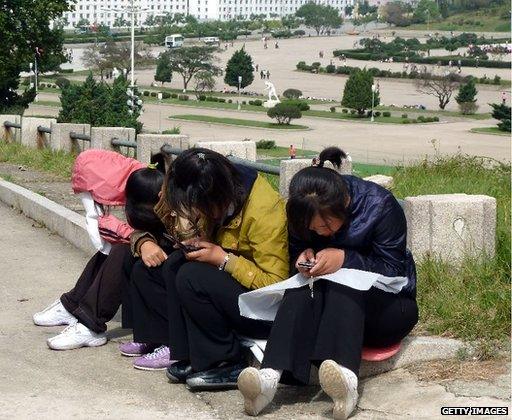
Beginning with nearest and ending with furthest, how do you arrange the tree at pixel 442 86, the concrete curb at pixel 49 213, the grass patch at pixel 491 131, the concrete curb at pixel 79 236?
the concrete curb at pixel 79 236 → the concrete curb at pixel 49 213 → the grass patch at pixel 491 131 → the tree at pixel 442 86

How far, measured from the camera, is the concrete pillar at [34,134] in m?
16.8

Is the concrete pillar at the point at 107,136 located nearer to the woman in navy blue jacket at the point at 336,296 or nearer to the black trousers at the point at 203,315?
the black trousers at the point at 203,315

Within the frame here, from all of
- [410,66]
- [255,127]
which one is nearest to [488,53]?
[410,66]

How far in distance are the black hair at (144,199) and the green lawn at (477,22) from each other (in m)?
146

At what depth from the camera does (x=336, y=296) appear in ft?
16.7

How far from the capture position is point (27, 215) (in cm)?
1109

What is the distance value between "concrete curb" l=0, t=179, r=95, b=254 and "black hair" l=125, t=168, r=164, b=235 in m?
2.63

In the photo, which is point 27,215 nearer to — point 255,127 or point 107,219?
point 107,219

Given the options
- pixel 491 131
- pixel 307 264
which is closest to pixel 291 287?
pixel 307 264

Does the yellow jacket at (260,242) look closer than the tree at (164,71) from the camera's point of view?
Yes

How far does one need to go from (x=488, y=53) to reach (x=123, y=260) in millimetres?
108018

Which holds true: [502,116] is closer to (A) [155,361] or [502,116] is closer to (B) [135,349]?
(B) [135,349]

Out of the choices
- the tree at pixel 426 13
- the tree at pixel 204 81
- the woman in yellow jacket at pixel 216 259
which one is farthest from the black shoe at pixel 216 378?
the tree at pixel 426 13

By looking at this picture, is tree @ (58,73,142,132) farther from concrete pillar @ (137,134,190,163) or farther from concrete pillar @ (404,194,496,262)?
concrete pillar @ (404,194,496,262)
